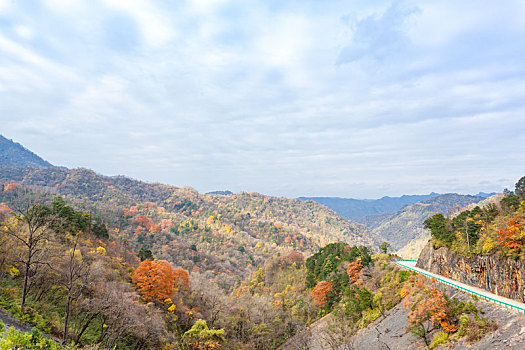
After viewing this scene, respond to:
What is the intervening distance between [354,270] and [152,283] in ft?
105

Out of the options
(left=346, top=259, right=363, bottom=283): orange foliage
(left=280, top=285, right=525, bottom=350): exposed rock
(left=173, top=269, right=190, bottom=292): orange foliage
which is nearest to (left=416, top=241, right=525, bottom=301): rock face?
(left=280, top=285, right=525, bottom=350): exposed rock

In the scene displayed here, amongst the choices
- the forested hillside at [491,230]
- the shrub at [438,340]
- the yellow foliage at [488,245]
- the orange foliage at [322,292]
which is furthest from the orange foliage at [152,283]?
the yellow foliage at [488,245]

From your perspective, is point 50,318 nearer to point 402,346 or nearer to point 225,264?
point 402,346

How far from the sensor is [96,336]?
2581cm

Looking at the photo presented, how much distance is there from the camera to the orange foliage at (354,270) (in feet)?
153

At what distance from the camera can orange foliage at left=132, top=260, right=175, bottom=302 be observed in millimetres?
37562

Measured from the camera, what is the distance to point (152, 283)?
37875mm

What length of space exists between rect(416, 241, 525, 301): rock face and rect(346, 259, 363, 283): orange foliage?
39.0 ft

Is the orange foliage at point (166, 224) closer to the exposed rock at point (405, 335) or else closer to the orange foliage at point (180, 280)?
the orange foliage at point (180, 280)

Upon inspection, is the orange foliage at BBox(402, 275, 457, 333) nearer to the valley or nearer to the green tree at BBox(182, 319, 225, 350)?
the valley

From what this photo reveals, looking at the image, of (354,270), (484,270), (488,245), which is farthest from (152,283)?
(488,245)

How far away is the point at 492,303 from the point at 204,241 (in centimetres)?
13521

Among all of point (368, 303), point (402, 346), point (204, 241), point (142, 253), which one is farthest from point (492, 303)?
point (204, 241)

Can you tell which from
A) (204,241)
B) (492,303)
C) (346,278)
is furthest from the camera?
(204,241)
